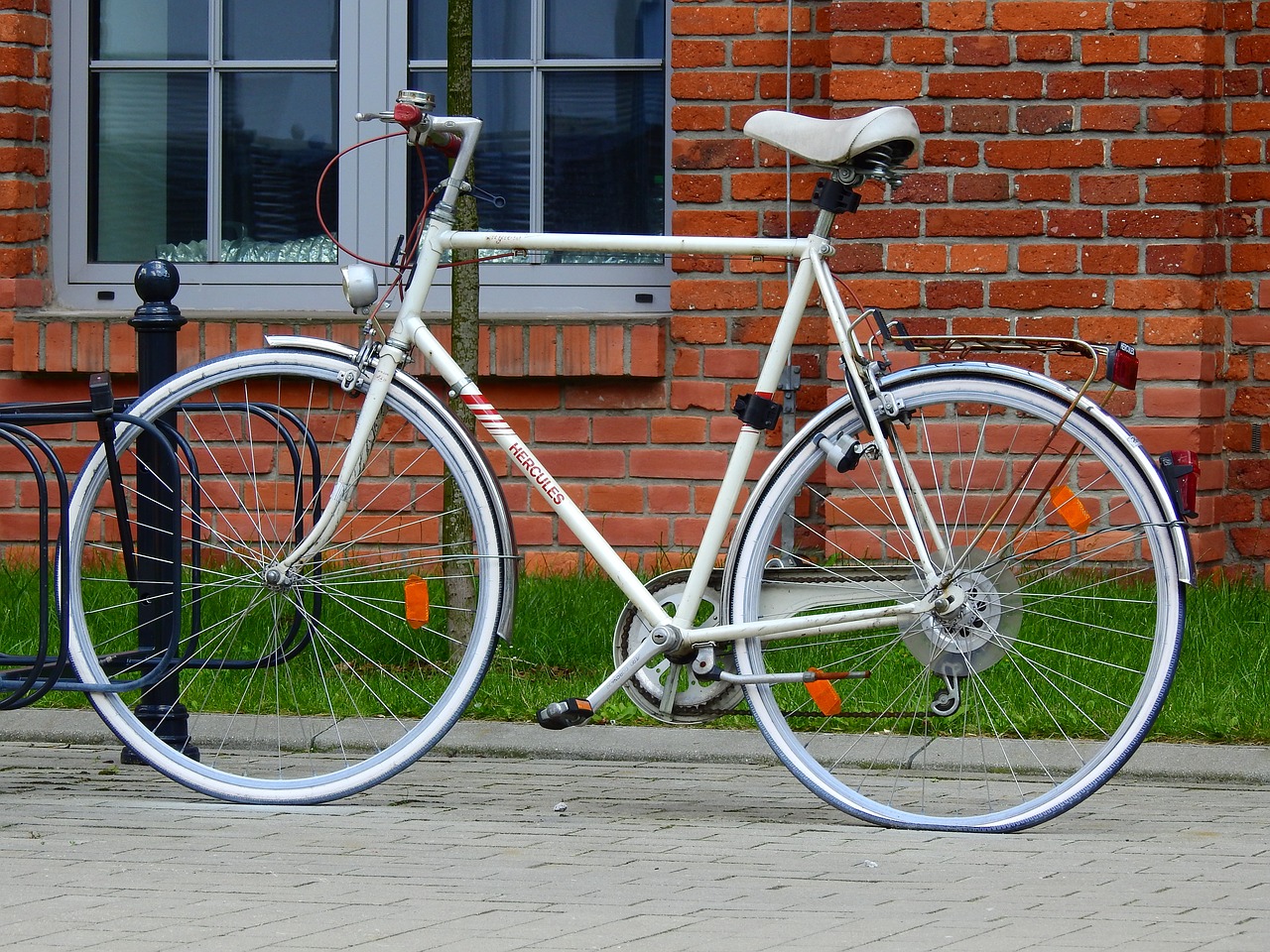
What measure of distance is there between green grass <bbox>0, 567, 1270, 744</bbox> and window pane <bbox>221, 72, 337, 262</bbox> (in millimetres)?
1413

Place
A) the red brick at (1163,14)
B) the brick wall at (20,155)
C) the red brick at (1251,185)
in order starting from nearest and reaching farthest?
the red brick at (1163,14)
the red brick at (1251,185)
the brick wall at (20,155)

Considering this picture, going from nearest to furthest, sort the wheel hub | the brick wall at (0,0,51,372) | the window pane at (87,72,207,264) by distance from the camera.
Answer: the wheel hub → the brick wall at (0,0,51,372) → the window pane at (87,72,207,264)

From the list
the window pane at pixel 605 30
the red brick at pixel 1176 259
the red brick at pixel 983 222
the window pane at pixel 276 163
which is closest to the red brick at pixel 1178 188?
the red brick at pixel 1176 259

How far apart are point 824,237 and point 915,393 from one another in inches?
14.7

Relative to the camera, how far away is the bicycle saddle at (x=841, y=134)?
3.52 meters

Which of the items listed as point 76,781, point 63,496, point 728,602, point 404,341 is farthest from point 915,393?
point 76,781

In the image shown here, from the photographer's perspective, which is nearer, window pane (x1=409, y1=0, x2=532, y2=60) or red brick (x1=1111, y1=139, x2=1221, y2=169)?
red brick (x1=1111, y1=139, x2=1221, y2=169)

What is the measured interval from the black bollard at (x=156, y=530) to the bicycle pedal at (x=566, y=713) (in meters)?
0.87

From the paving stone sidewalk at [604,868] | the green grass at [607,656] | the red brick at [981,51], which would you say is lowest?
the paving stone sidewalk at [604,868]

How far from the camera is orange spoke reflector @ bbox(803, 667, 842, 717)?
3666 mm

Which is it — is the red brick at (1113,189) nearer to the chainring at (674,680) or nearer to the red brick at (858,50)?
the red brick at (858,50)

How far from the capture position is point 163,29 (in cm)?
629

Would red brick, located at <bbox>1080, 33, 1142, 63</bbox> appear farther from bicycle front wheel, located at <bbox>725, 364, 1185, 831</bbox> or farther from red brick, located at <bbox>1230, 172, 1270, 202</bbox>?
bicycle front wheel, located at <bbox>725, 364, 1185, 831</bbox>

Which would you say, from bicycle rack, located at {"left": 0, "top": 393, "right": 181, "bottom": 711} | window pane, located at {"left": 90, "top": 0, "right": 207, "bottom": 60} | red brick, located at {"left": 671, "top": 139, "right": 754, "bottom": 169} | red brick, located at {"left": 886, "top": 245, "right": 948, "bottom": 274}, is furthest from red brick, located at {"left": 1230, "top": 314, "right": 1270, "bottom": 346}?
window pane, located at {"left": 90, "top": 0, "right": 207, "bottom": 60}
